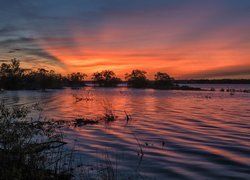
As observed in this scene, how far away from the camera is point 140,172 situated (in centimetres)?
1194

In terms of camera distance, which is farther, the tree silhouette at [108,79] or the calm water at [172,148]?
the tree silhouette at [108,79]

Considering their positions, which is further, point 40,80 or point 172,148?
point 40,80

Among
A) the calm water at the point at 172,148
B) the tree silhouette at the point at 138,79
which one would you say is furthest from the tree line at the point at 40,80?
the calm water at the point at 172,148

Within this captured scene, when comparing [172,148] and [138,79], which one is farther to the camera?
[138,79]

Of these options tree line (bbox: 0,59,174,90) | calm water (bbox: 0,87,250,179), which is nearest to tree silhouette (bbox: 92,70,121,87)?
tree line (bbox: 0,59,174,90)

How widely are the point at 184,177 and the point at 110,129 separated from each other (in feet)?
Result: 38.4

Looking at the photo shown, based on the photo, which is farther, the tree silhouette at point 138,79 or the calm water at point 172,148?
the tree silhouette at point 138,79

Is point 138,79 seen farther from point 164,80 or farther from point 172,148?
point 172,148

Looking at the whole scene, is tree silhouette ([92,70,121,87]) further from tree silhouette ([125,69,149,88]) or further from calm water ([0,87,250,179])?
calm water ([0,87,250,179])

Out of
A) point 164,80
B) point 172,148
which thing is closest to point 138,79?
point 164,80

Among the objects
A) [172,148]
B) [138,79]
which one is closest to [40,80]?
[138,79]

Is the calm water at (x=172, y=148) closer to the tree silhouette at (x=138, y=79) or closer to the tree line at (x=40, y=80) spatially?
the tree line at (x=40, y=80)

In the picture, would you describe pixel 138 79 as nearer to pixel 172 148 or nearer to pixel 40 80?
pixel 40 80

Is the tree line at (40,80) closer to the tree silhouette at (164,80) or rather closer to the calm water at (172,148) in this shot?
the tree silhouette at (164,80)
